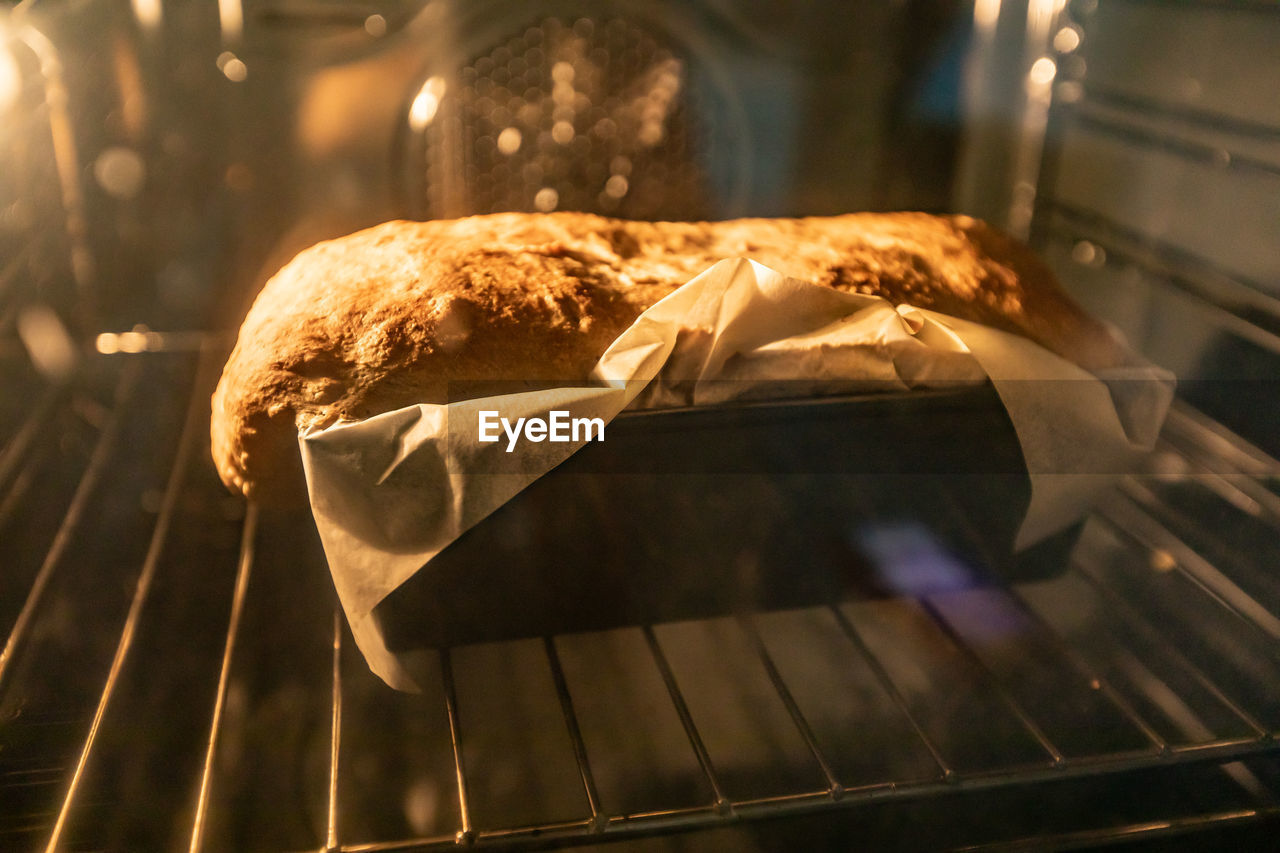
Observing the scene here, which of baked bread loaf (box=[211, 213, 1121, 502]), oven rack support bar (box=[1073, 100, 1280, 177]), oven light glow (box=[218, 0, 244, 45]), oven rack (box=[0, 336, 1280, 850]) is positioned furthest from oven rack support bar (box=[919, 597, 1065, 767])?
oven light glow (box=[218, 0, 244, 45])

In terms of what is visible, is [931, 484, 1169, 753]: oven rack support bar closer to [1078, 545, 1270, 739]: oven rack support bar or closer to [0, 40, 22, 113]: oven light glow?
[1078, 545, 1270, 739]: oven rack support bar

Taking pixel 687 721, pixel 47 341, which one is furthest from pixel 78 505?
pixel 687 721

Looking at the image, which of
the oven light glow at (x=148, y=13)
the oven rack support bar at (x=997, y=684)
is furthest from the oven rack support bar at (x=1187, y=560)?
the oven light glow at (x=148, y=13)

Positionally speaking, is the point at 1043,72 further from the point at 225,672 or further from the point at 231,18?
the point at 225,672

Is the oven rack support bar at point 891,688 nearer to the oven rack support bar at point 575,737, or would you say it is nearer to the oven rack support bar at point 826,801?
the oven rack support bar at point 826,801

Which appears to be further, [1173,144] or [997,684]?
[1173,144]
